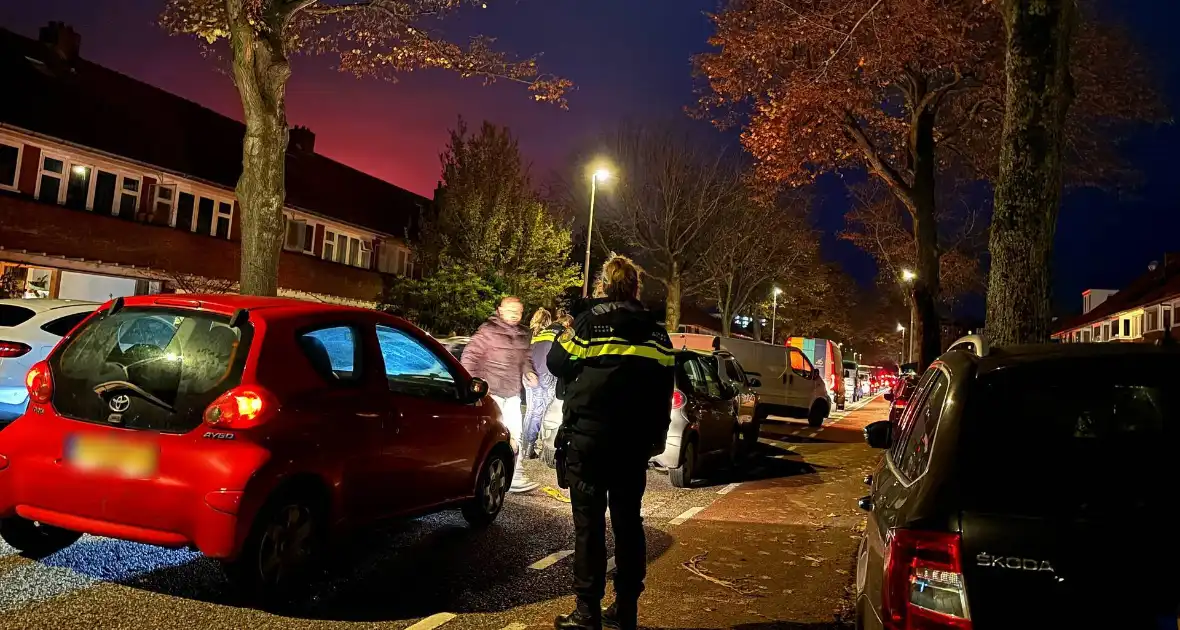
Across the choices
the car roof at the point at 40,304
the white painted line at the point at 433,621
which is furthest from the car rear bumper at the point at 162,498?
the car roof at the point at 40,304

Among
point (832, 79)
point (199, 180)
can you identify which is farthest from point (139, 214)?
point (832, 79)

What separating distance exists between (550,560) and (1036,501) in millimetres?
3960

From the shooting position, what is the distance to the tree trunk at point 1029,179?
802 cm

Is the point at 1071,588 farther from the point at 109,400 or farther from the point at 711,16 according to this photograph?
the point at 711,16

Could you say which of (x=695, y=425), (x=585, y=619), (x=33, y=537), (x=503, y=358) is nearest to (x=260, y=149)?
(x=503, y=358)

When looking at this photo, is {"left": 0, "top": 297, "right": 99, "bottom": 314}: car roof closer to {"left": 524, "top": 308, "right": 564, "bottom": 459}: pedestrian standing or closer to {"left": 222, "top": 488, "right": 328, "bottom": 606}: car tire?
{"left": 524, "top": 308, "right": 564, "bottom": 459}: pedestrian standing

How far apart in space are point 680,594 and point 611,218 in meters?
34.1

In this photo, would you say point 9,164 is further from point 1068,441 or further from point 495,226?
point 1068,441

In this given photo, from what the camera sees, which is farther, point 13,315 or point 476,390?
point 13,315

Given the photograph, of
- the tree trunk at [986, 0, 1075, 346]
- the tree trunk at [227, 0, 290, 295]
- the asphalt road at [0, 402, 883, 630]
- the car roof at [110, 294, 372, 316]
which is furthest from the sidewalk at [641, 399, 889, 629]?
the tree trunk at [227, 0, 290, 295]

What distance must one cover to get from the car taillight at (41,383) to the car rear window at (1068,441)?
179 inches

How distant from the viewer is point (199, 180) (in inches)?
933

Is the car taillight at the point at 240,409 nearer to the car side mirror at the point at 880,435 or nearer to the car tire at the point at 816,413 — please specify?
the car side mirror at the point at 880,435

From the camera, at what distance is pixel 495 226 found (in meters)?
27.2
